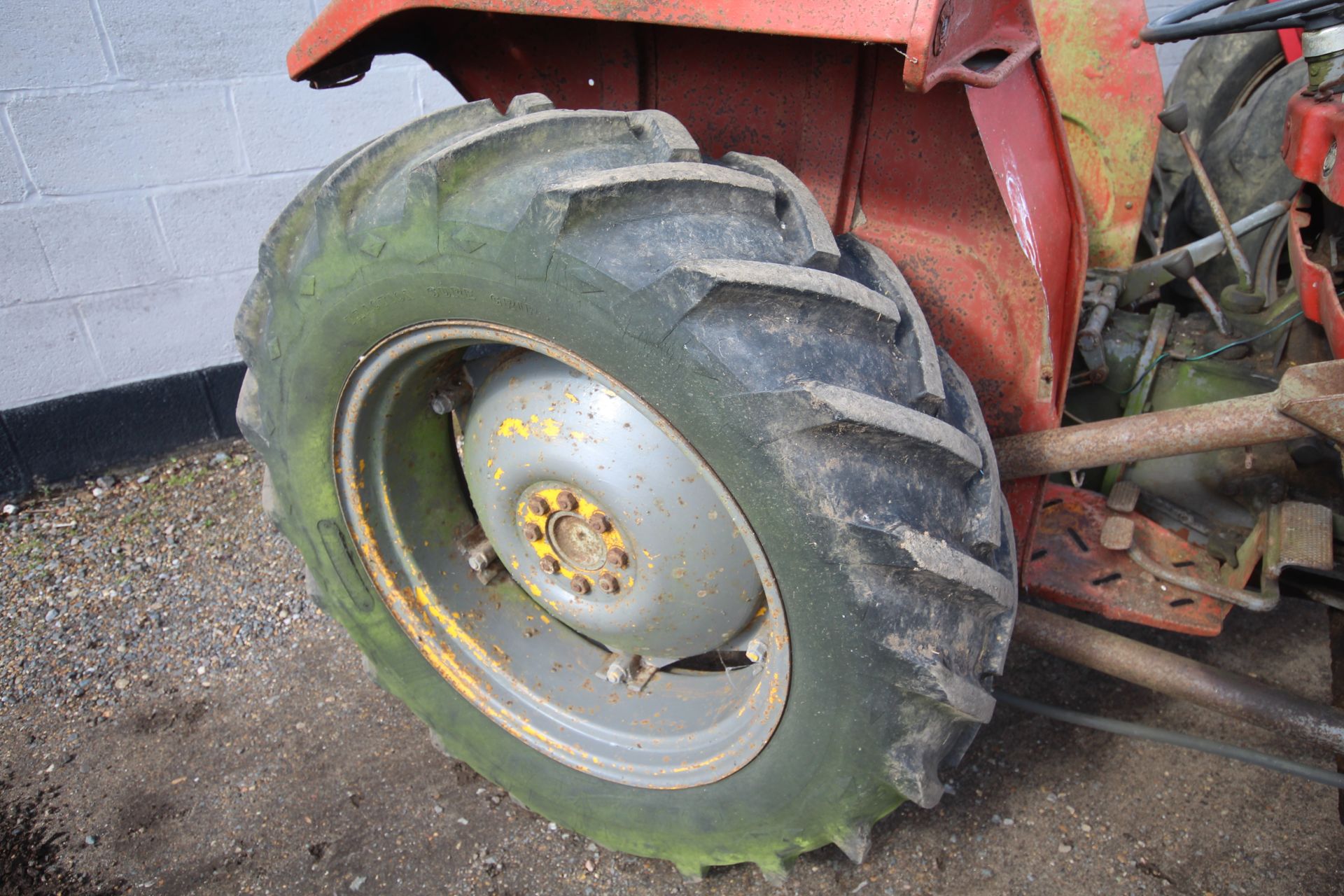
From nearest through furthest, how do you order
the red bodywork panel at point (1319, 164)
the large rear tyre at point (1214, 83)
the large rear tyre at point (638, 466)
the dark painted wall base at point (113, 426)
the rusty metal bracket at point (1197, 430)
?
the large rear tyre at point (638, 466) < the rusty metal bracket at point (1197, 430) < the red bodywork panel at point (1319, 164) < the large rear tyre at point (1214, 83) < the dark painted wall base at point (113, 426)

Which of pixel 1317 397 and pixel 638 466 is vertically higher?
pixel 1317 397

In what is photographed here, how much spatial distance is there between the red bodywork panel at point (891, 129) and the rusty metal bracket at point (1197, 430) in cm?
6

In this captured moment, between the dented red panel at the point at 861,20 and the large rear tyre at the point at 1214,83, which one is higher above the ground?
the dented red panel at the point at 861,20

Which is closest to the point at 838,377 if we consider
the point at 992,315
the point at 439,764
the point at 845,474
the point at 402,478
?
the point at 845,474

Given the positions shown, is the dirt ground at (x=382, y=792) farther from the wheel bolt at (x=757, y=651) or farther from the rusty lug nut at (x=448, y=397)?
the rusty lug nut at (x=448, y=397)

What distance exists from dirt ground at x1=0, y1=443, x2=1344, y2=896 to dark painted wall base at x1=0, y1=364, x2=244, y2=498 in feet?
1.78

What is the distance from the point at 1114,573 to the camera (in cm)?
169

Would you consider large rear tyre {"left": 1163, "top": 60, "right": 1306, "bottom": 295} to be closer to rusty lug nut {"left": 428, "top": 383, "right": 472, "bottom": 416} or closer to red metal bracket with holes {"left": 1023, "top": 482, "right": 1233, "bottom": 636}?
red metal bracket with holes {"left": 1023, "top": 482, "right": 1233, "bottom": 636}

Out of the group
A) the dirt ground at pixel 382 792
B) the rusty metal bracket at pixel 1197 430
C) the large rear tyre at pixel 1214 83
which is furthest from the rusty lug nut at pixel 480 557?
the large rear tyre at pixel 1214 83

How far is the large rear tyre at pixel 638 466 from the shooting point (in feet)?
3.80

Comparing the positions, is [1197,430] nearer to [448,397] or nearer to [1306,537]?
[1306,537]

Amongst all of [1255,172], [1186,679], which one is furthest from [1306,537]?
[1255,172]

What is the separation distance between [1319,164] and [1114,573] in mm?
750

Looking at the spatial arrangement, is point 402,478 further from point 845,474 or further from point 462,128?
point 845,474
